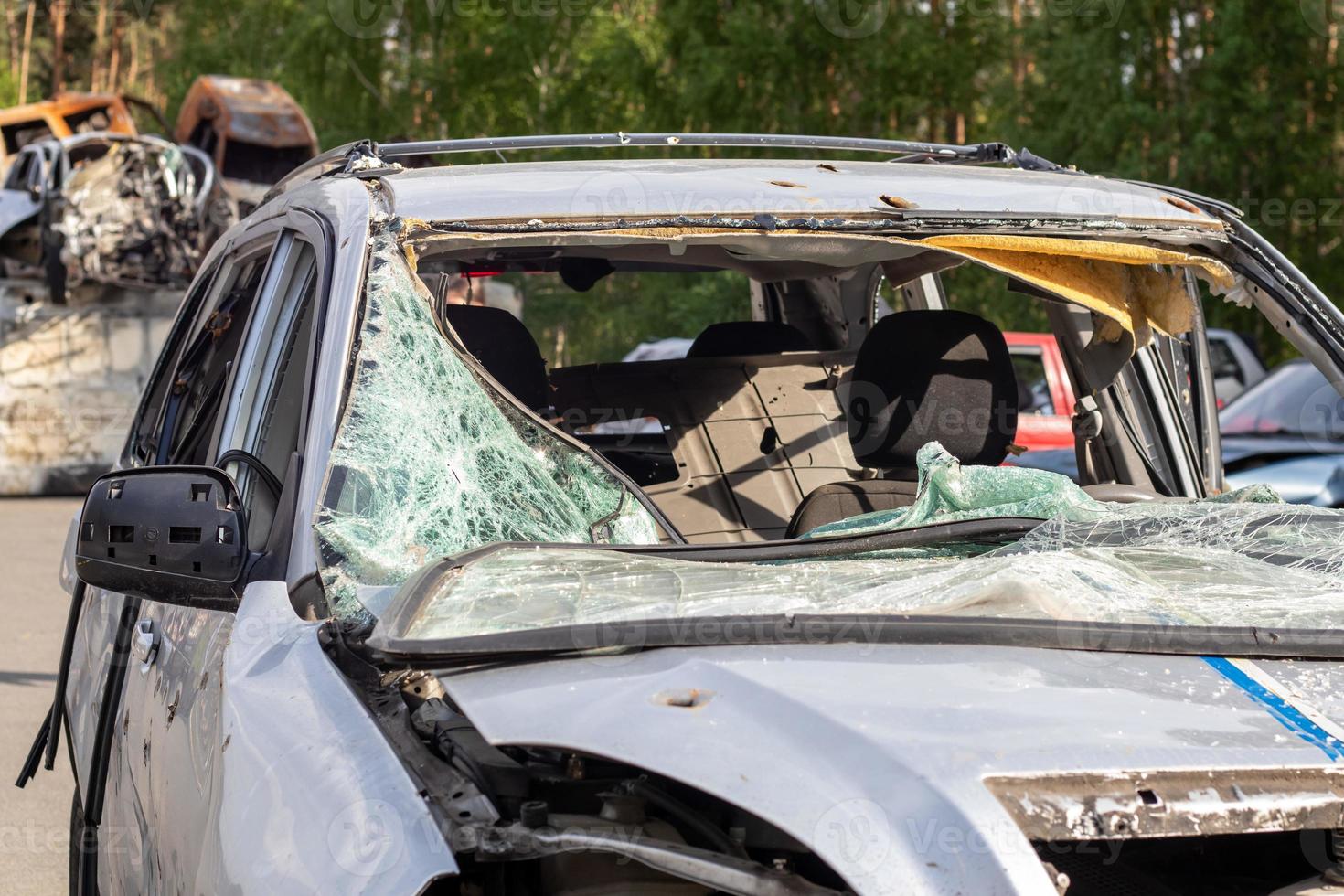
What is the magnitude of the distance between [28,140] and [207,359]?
1685 cm

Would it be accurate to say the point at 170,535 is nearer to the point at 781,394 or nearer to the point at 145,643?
the point at 145,643

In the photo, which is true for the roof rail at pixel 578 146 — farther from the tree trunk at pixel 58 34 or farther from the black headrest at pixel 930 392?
the tree trunk at pixel 58 34

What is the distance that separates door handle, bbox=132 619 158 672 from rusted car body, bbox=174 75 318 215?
1435cm

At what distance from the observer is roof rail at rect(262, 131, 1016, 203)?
10.5 ft

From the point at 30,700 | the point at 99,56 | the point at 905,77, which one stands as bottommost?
the point at 30,700

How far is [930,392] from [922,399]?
0.03 meters

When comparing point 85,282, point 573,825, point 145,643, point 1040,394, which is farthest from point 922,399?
point 85,282

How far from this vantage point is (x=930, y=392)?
3.49 metres

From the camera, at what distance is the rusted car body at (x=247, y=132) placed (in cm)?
1692

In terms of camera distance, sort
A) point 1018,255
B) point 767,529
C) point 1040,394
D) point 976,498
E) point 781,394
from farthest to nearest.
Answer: point 1040,394 < point 781,394 < point 767,529 < point 1018,255 < point 976,498

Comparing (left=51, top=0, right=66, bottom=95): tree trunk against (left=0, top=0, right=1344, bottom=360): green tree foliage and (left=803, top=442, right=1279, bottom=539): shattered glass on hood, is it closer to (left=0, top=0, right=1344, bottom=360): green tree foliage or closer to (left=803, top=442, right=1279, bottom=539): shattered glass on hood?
(left=0, top=0, right=1344, bottom=360): green tree foliage

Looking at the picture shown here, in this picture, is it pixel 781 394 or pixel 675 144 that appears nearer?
pixel 675 144

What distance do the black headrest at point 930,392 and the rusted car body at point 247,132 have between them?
1402 cm

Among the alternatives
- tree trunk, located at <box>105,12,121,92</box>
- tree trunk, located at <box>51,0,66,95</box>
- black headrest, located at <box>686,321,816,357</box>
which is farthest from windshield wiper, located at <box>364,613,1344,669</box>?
tree trunk, located at <box>105,12,121,92</box>
